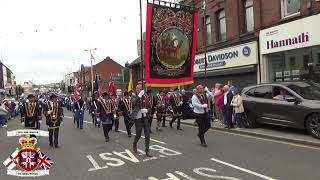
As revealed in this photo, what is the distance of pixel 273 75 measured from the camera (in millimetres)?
22547

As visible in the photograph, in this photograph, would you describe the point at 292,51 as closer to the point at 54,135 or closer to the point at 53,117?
the point at 53,117

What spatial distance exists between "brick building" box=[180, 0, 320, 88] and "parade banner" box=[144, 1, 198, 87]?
5606 mm

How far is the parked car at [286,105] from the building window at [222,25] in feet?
36.4

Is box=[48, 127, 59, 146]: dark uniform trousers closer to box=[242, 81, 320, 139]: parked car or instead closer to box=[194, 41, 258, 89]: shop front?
box=[242, 81, 320, 139]: parked car

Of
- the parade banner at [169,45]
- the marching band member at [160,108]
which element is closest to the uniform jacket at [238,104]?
Answer: the parade banner at [169,45]

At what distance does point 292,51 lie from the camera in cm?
2073

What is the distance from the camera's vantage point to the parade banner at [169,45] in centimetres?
1549

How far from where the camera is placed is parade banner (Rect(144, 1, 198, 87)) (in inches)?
A: 610

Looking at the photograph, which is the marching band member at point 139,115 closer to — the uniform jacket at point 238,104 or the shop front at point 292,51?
the uniform jacket at point 238,104

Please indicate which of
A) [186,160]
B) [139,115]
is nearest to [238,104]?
[139,115]

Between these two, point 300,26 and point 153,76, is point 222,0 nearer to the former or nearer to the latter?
point 300,26

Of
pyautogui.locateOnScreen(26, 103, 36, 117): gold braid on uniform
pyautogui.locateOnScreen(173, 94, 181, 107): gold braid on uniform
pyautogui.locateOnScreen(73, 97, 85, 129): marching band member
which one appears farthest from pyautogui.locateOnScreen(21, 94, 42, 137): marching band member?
pyautogui.locateOnScreen(73, 97, 85, 129): marching band member

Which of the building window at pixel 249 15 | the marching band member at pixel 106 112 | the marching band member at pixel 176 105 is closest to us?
the marching band member at pixel 106 112

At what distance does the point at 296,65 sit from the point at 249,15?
15.8 ft
